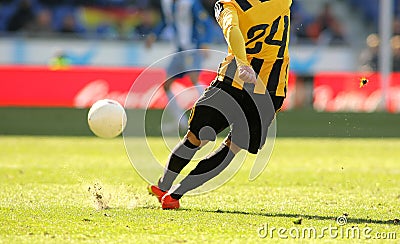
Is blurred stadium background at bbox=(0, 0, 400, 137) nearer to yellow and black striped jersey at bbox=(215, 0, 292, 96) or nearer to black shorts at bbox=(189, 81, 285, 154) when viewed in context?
yellow and black striped jersey at bbox=(215, 0, 292, 96)

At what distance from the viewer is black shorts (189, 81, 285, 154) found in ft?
22.2

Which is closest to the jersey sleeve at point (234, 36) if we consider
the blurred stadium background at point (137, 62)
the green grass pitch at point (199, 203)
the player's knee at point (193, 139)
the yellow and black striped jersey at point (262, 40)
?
the yellow and black striped jersey at point (262, 40)

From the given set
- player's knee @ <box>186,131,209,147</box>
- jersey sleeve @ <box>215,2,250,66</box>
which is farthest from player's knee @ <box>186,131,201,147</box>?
jersey sleeve @ <box>215,2,250,66</box>

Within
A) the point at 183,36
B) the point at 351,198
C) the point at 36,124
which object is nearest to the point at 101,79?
the point at 36,124

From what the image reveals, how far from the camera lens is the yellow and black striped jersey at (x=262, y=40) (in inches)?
263

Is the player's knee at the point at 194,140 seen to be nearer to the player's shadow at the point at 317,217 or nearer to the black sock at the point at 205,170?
the black sock at the point at 205,170

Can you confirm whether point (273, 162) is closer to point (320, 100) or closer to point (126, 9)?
point (320, 100)

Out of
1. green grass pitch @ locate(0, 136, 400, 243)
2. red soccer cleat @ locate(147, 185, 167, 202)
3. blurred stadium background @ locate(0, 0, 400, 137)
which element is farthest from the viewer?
blurred stadium background @ locate(0, 0, 400, 137)

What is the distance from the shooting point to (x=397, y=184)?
913cm

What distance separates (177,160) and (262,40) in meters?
1.23

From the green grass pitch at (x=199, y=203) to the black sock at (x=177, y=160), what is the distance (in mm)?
236

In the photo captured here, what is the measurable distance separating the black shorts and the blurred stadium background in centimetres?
678

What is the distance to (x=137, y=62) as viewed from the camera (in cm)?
2305

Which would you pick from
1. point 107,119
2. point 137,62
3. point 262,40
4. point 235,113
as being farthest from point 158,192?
point 137,62
